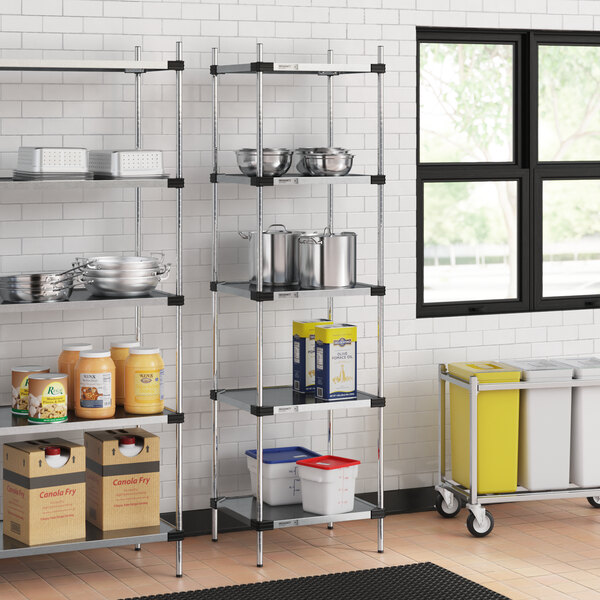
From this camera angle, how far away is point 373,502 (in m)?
5.86

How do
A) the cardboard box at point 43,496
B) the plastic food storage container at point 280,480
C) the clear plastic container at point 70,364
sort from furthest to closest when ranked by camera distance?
the plastic food storage container at point 280,480 → the clear plastic container at point 70,364 → the cardboard box at point 43,496

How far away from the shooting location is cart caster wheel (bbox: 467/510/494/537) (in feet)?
17.6

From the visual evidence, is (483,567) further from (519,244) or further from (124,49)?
(124,49)

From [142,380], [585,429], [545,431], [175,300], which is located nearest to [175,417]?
[142,380]

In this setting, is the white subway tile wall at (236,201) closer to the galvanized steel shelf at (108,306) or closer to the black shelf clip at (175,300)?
the galvanized steel shelf at (108,306)

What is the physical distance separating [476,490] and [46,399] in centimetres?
203

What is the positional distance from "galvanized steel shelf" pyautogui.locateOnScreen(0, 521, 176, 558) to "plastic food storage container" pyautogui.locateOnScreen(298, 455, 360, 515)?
62 centimetres

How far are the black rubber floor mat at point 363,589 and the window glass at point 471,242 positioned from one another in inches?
68.6

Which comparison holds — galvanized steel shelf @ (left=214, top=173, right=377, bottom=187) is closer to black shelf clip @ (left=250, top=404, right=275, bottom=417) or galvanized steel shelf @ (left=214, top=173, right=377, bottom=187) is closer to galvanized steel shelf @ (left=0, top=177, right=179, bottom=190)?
galvanized steel shelf @ (left=0, top=177, right=179, bottom=190)

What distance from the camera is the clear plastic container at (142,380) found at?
15.7 ft

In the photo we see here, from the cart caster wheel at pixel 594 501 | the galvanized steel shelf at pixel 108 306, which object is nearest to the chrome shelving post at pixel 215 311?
the galvanized steel shelf at pixel 108 306

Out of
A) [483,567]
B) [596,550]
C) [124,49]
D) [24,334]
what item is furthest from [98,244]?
[596,550]

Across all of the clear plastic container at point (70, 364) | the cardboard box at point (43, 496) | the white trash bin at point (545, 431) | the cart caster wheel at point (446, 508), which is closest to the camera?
the cardboard box at point (43, 496)

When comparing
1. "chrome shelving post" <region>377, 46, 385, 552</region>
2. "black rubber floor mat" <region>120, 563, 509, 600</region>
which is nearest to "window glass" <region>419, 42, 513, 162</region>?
"chrome shelving post" <region>377, 46, 385, 552</region>
